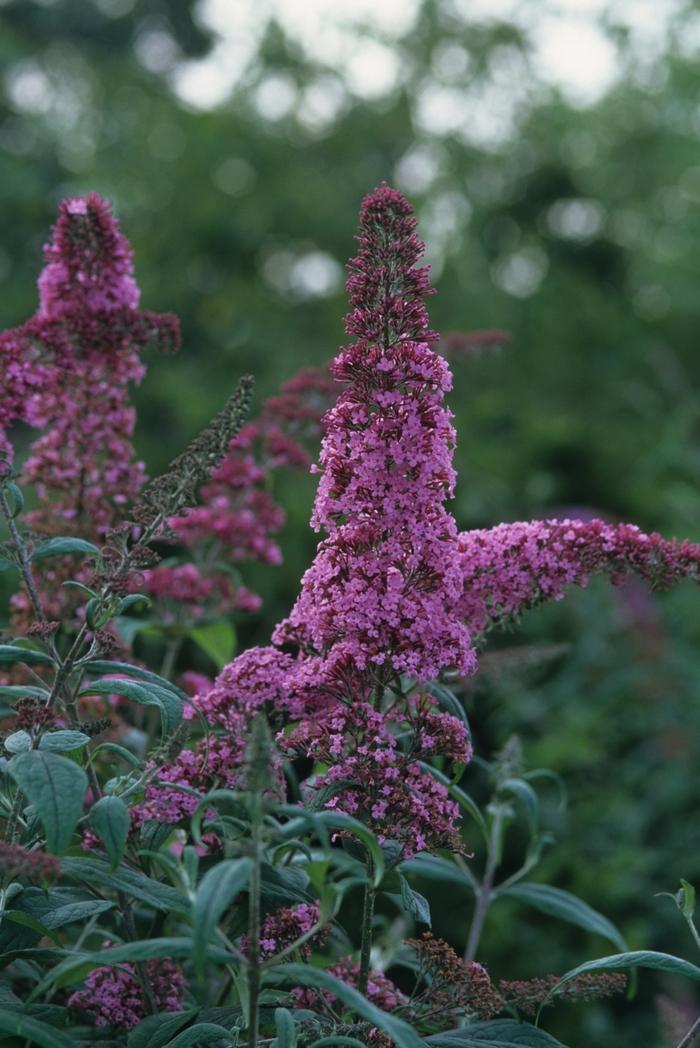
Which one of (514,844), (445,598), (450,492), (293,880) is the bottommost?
(293,880)

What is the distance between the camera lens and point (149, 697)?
1799mm

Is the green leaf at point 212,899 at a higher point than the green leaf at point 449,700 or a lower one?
lower

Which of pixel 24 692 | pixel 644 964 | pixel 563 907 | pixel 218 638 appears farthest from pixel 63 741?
pixel 218 638

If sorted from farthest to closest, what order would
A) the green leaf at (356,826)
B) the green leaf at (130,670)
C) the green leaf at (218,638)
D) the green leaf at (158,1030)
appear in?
1. the green leaf at (218,638)
2. the green leaf at (130,670)
3. the green leaf at (158,1030)
4. the green leaf at (356,826)

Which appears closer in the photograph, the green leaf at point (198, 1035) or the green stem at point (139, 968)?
the green leaf at point (198, 1035)

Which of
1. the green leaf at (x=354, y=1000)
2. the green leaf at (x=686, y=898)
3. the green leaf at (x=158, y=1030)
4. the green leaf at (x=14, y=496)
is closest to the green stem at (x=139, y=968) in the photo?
the green leaf at (x=158, y=1030)

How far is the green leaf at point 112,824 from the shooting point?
5.05 ft

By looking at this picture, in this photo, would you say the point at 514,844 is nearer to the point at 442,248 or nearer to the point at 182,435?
the point at 182,435

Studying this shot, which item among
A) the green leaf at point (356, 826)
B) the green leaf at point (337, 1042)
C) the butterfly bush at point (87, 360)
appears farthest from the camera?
the butterfly bush at point (87, 360)

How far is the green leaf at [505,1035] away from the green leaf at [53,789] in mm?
675

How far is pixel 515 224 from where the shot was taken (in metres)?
18.1

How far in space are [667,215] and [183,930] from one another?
18.7m

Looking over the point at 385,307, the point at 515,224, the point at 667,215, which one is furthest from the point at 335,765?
the point at 667,215

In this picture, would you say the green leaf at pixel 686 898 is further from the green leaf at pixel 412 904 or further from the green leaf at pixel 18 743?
the green leaf at pixel 18 743
